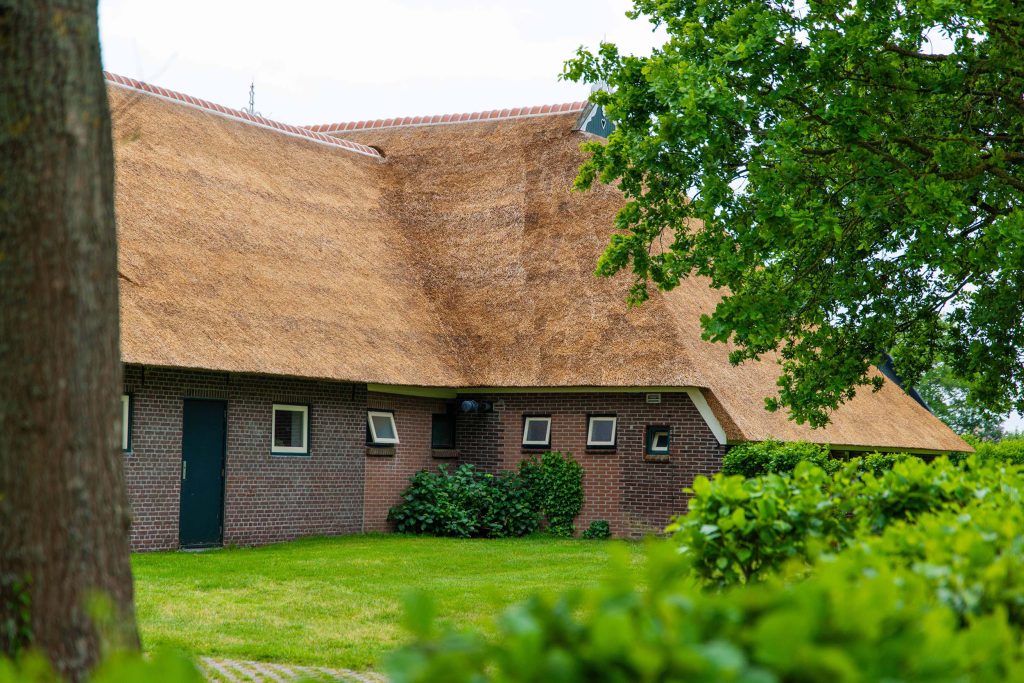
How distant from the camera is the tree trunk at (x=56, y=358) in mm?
4633

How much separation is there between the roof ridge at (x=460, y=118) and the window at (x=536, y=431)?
7.54 meters

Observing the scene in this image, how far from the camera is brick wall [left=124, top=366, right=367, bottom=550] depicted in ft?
59.1

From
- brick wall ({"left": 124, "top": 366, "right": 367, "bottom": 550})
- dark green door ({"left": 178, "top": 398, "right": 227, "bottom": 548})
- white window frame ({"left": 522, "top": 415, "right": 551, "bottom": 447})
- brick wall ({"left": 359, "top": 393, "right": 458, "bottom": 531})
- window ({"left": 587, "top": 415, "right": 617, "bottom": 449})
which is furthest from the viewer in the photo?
white window frame ({"left": 522, "top": 415, "right": 551, "bottom": 447})

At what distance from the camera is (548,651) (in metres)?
2.39

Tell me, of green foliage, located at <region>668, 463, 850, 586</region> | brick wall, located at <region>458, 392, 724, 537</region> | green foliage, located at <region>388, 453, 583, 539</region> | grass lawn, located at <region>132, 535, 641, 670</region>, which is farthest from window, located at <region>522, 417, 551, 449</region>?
green foliage, located at <region>668, 463, 850, 586</region>

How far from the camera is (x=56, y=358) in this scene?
4.71m

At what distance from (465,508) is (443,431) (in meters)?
1.91

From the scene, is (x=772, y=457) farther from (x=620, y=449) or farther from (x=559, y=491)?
(x=559, y=491)

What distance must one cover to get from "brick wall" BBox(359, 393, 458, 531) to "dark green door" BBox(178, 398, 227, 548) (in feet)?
10.4

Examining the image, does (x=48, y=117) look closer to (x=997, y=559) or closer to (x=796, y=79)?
(x=997, y=559)

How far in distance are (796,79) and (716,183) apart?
1.64 m

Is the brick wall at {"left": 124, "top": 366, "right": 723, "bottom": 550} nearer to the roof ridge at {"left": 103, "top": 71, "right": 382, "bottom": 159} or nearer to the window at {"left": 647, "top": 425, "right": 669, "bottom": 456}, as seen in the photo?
the window at {"left": 647, "top": 425, "right": 669, "bottom": 456}

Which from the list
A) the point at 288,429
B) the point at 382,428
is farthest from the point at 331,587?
the point at 382,428

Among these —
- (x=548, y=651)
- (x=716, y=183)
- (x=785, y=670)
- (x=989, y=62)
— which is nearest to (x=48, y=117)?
(x=548, y=651)
